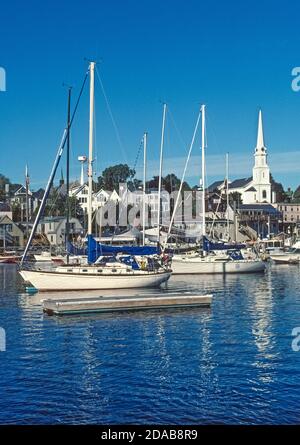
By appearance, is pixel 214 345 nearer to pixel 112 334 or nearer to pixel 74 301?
pixel 112 334

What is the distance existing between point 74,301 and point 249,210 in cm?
14222

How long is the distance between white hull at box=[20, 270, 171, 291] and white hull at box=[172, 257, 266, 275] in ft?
76.8

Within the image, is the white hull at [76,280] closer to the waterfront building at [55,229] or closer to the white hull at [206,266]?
the white hull at [206,266]

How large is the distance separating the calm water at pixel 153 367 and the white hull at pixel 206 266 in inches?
1274

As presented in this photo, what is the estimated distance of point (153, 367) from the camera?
25.7m

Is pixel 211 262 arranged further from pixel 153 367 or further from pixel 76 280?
pixel 153 367

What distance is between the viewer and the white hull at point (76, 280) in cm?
5128

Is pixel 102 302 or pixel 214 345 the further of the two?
pixel 102 302

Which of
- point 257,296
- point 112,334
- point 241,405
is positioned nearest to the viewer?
point 241,405

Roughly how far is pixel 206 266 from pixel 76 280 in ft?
92.9

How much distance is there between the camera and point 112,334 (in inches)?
1308

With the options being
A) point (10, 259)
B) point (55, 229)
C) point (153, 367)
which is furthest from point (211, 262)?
point (55, 229)

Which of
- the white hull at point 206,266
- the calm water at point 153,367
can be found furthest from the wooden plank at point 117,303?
the white hull at point 206,266
